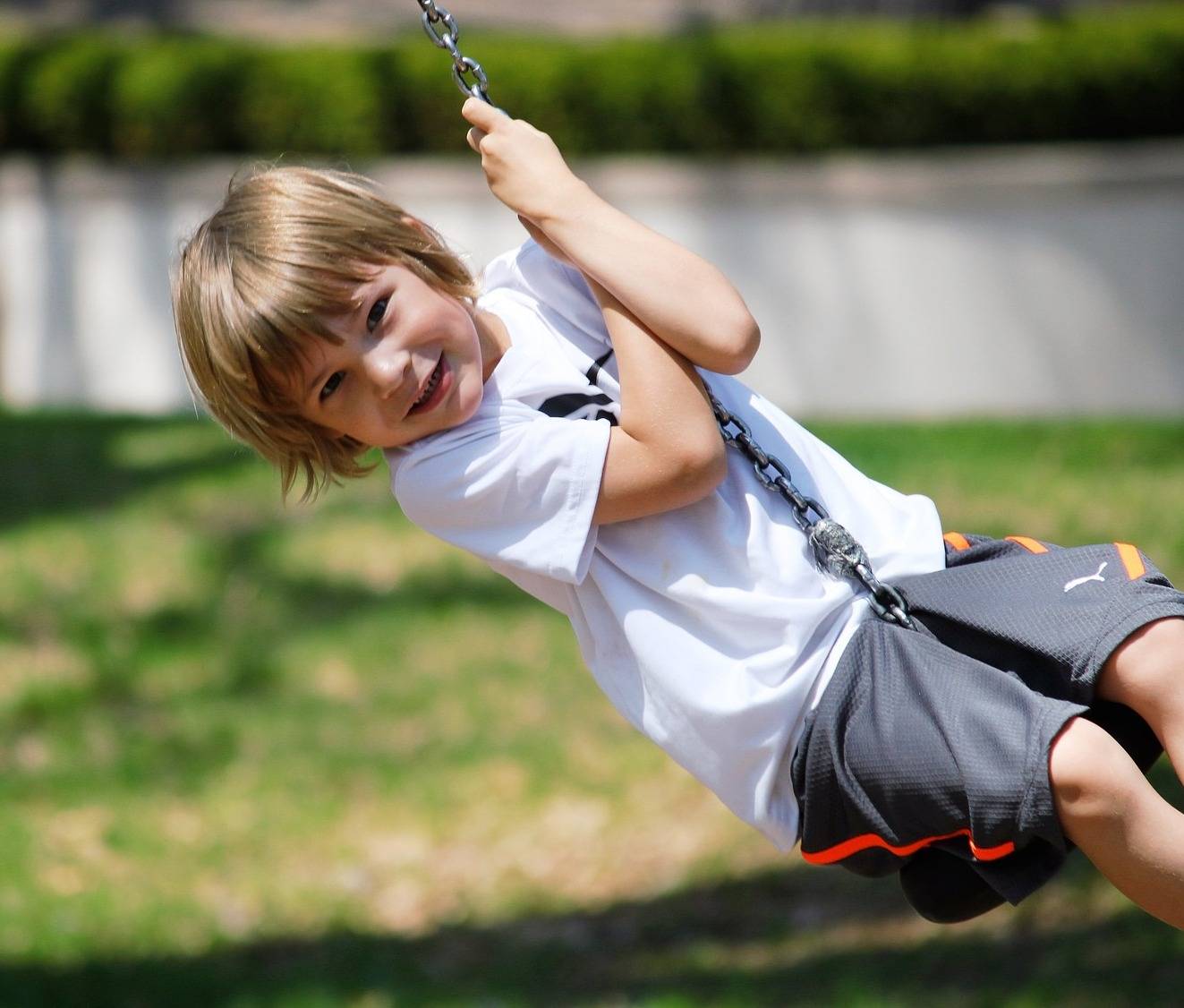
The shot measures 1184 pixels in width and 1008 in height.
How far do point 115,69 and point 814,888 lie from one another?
7185 mm

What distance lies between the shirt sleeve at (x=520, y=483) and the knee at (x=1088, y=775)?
73 centimetres

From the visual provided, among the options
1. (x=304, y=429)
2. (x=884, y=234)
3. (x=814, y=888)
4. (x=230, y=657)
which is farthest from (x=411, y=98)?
(x=304, y=429)

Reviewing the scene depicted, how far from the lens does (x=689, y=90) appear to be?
8961mm

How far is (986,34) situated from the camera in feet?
29.2

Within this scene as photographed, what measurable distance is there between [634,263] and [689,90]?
7184 millimetres

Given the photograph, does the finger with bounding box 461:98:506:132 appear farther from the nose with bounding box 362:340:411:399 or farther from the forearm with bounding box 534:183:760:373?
the nose with bounding box 362:340:411:399

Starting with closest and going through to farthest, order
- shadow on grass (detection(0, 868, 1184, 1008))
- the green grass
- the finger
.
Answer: the finger < shadow on grass (detection(0, 868, 1184, 1008)) < the green grass

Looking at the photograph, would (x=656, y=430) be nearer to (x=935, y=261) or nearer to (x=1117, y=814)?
(x=1117, y=814)

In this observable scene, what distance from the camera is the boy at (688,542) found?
83.2 inches

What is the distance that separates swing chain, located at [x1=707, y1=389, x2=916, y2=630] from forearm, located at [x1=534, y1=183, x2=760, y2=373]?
12 centimetres

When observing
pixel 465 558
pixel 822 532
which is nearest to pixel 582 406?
pixel 822 532

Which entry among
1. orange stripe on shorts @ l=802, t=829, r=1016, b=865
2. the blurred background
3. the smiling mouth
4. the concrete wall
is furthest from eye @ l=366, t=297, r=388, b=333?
the concrete wall

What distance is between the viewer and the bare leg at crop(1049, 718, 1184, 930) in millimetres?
2035

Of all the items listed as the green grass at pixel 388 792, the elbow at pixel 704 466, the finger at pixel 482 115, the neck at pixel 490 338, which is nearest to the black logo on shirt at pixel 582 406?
the neck at pixel 490 338
